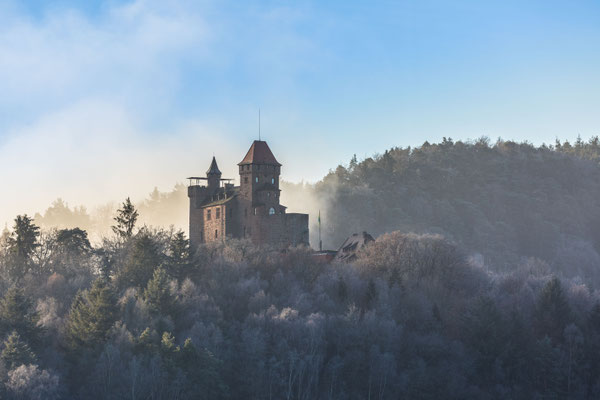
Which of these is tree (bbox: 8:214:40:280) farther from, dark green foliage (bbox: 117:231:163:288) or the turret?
the turret

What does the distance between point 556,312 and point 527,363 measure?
9.66 m

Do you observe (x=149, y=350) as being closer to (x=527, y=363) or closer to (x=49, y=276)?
(x=49, y=276)

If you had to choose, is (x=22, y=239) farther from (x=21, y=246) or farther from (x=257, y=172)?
(x=257, y=172)

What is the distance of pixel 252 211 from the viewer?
3541 inches

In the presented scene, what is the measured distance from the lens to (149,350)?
64.9m

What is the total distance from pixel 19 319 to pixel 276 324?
2188cm

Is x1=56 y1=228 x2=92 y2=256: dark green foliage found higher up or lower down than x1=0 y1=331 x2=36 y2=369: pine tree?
higher up

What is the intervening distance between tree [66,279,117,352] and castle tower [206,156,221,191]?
101ft

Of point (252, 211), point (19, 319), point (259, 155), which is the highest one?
point (259, 155)

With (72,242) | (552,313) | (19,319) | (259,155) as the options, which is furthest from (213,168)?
(552,313)

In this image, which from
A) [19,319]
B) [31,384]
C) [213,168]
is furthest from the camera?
[213,168]

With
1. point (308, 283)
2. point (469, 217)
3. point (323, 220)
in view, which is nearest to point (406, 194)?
point (469, 217)

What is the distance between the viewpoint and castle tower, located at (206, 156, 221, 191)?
326 ft

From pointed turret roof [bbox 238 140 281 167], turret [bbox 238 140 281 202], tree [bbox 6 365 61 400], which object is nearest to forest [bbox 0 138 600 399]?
tree [bbox 6 365 61 400]
